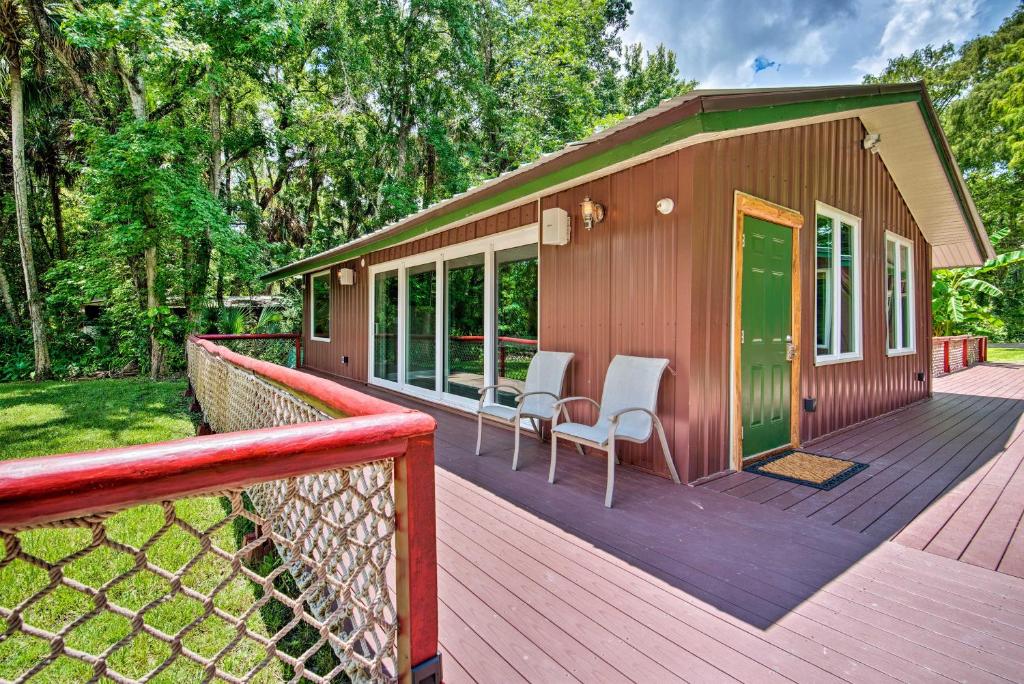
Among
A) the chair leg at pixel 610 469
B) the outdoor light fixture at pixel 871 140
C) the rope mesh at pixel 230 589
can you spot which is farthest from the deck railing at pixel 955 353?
the rope mesh at pixel 230 589

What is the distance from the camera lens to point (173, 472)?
0.74m

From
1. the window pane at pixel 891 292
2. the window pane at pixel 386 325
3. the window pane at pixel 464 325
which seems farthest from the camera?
the window pane at pixel 386 325

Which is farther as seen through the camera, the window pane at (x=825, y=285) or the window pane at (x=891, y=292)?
the window pane at (x=891, y=292)

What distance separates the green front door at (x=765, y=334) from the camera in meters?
3.81

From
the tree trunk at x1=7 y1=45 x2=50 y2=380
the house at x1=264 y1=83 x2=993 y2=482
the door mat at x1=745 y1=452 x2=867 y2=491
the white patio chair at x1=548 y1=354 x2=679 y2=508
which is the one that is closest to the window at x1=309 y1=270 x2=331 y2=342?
the house at x1=264 y1=83 x2=993 y2=482

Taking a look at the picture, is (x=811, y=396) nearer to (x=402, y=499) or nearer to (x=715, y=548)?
(x=715, y=548)

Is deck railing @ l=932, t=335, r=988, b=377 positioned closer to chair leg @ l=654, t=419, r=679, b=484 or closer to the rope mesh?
chair leg @ l=654, t=419, r=679, b=484

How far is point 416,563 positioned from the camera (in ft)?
3.51

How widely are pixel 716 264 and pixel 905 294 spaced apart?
5287 mm

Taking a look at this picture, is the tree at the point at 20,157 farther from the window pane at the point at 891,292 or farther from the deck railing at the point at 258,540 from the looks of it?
the window pane at the point at 891,292

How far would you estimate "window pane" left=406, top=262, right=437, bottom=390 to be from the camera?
642 cm

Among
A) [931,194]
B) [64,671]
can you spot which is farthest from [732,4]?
[64,671]

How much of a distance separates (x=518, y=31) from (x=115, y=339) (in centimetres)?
1361

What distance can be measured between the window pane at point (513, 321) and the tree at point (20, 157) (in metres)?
10.4
